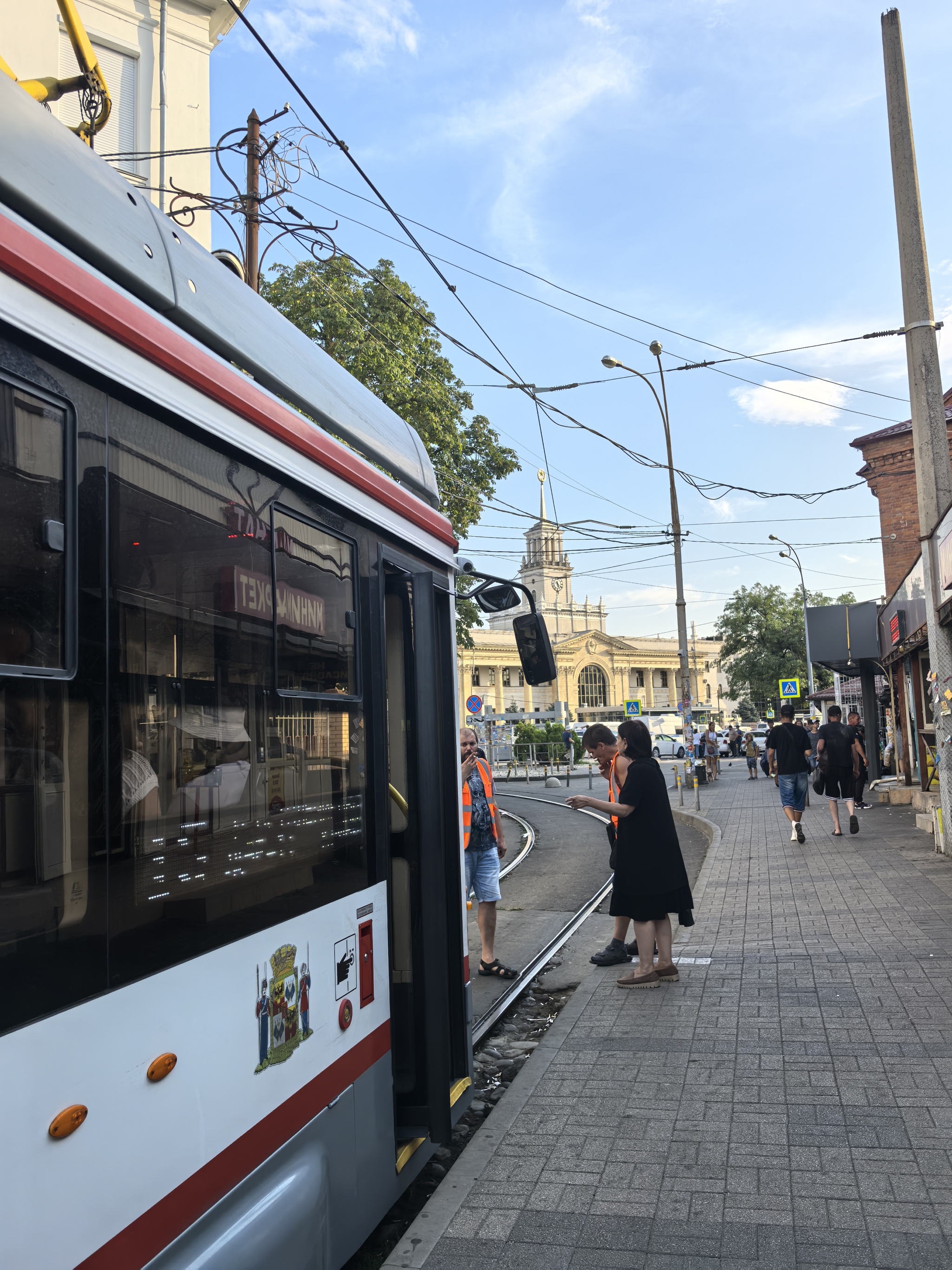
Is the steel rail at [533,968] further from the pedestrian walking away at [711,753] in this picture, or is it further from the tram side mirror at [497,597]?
the pedestrian walking away at [711,753]

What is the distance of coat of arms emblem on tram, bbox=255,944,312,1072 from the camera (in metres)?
2.66

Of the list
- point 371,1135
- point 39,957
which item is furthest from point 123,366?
point 371,1135

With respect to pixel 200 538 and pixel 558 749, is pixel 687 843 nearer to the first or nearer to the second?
pixel 200 538

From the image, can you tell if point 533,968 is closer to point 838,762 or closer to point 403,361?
point 838,762

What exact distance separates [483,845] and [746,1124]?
10.4ft

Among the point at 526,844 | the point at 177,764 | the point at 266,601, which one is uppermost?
the point at 266,601

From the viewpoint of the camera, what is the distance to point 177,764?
94.5 inches

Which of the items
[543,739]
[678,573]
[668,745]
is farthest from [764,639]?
[678,573]

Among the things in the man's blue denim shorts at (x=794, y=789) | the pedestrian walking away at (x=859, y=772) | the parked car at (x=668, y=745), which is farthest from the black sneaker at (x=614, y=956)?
the parked car at (x=668, y=745)

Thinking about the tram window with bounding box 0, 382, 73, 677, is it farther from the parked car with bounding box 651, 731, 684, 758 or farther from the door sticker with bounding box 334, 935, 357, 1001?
the parked car with bounding box 651, 731, 684, 758

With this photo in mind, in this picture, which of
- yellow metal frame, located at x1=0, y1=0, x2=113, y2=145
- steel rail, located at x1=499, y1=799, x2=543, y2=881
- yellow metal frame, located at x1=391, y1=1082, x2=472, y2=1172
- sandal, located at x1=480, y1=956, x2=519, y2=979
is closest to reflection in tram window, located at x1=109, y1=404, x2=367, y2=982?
yellow metal frame, located at x1=391, y1=1082, x2=472, y2=1172

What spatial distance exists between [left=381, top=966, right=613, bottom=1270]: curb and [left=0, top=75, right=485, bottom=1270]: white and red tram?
0.18 metres

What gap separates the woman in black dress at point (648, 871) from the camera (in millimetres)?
6652

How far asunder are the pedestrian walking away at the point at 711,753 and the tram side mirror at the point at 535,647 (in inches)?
1209
